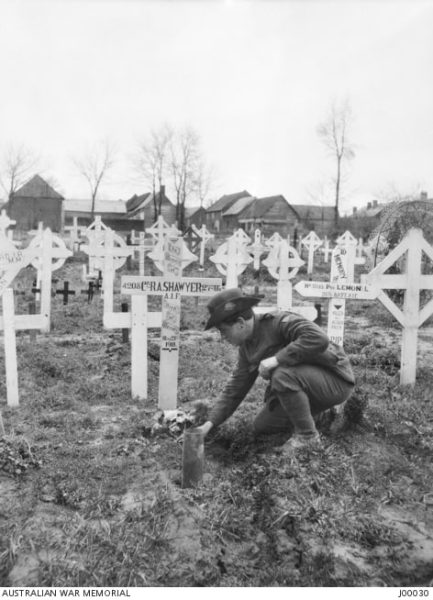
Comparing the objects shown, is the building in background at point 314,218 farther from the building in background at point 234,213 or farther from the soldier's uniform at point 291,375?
the soldier's uniform at point 291,375

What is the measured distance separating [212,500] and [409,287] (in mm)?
4076

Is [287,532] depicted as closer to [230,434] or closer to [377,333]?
[230,434]

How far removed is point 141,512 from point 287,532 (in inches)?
32.5

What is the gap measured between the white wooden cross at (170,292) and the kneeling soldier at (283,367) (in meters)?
1.30

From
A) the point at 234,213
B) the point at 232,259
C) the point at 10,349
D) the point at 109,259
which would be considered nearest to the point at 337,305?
the point at 10,349

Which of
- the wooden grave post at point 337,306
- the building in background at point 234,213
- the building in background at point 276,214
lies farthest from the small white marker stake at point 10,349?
the building in background at point 234,213

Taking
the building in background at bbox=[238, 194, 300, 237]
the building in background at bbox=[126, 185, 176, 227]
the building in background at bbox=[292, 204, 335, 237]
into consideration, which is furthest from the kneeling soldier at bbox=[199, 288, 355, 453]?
the building in background at bbox=[126, 185, 176, 227]

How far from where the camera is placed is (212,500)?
3234mm

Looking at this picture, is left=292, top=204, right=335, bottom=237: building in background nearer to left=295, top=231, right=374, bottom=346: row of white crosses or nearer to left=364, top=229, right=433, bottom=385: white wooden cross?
left=295, top=231, right=374, bottom=346: row of white crosses

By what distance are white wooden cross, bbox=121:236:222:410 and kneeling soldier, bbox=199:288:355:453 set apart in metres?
1.30

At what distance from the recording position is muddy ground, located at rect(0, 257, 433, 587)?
2615 millimetres

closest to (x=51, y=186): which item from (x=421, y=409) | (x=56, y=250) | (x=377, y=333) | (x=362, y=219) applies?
(x=362, y=219)

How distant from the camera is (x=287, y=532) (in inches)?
113

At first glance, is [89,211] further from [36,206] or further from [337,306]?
[337,306]
